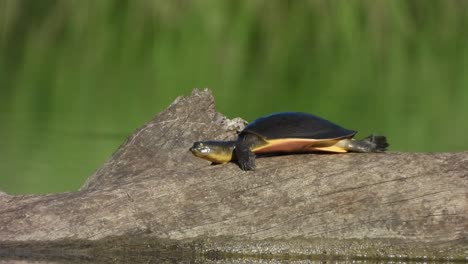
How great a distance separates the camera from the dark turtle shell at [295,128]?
7.61 meters

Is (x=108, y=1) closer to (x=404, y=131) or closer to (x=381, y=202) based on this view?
(x=404, y=131)

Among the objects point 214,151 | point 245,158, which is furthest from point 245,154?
point 214,151


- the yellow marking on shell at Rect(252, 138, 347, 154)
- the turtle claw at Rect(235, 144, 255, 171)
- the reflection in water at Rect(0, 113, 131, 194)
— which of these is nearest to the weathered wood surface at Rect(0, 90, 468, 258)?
the turtle claw at Rect(235, 144, 255, 171)

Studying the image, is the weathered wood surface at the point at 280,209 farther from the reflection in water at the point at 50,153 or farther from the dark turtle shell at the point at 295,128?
the reflection in water at the point at 50,153

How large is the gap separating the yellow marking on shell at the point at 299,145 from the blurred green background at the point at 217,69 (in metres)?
2.87

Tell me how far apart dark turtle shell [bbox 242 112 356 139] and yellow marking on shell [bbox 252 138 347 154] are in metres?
0.03

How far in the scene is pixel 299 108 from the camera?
54.7ft

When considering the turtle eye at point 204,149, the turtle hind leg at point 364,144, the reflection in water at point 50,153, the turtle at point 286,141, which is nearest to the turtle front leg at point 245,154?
the turtle at point 286,141

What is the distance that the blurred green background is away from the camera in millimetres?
14423

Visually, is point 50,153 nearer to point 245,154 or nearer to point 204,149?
point 204,149

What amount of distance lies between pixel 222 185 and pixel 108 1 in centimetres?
1935

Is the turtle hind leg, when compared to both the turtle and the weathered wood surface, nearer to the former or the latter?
the turtle

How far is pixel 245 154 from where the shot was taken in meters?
7.48

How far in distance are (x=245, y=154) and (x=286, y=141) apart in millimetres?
258
